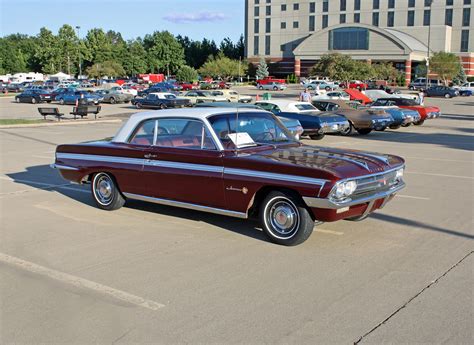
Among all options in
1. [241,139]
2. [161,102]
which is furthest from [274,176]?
[161,102]

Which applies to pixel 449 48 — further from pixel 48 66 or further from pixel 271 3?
pixel 48 66

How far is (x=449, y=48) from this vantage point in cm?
10031

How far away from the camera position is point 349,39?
100m

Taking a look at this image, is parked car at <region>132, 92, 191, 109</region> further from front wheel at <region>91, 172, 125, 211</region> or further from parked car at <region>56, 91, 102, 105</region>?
front wheel at <region>91, 172, 125, 211</region>

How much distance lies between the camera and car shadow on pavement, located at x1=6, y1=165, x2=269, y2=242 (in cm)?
759

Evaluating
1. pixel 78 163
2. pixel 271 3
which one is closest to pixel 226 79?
pixel 271 3

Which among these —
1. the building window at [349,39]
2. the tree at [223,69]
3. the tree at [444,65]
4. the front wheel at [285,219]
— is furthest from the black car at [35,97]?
the building window at [349,39]

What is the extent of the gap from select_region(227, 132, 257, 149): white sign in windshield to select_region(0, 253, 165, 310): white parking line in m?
2.68

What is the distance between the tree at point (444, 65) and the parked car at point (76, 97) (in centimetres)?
5043

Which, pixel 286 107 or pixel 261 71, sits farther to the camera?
pixel 261 71

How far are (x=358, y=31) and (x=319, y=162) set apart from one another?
97840mm

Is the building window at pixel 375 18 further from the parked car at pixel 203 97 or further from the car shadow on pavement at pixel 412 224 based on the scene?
the car shadow on pavement at pixel 412 224

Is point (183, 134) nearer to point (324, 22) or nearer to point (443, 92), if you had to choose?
point (443, 92)

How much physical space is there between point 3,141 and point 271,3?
344ft
